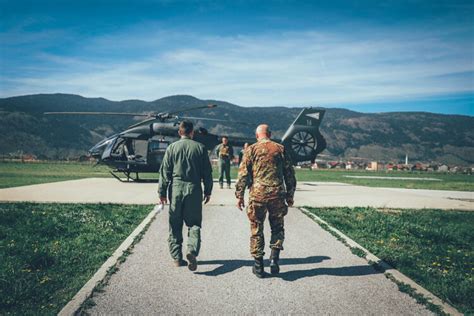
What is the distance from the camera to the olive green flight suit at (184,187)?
565cm

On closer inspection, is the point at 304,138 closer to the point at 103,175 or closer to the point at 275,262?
the point at 103,175

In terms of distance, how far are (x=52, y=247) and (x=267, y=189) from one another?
3.88 metres

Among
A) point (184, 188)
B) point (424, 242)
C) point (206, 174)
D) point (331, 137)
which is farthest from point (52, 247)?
point (331, 137)

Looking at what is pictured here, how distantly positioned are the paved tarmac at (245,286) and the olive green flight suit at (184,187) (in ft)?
1.54

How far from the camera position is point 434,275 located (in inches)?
215

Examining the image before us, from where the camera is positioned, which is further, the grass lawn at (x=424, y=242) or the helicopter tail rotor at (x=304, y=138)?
the helicopter tail rotor at (x=304, y=138)

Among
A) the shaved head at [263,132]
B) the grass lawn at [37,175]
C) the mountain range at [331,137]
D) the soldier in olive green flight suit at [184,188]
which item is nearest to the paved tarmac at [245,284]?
the soldier in olive green flight suit at [184,188]

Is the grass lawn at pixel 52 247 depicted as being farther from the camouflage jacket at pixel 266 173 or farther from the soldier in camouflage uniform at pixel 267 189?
the camouflage jacket at pixel 266 173

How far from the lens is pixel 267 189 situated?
18.1 ft

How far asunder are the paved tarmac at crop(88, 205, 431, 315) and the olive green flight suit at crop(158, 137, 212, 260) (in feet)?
1.54

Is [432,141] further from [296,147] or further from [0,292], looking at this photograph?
[0,292]

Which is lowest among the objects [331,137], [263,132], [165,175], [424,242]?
[424,242]

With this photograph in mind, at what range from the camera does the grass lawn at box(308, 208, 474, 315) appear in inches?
200

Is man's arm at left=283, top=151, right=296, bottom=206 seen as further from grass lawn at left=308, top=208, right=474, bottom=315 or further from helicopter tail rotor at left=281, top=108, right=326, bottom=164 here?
helicopter tail rotor at left=281, top=108, right=326, bottom=164
